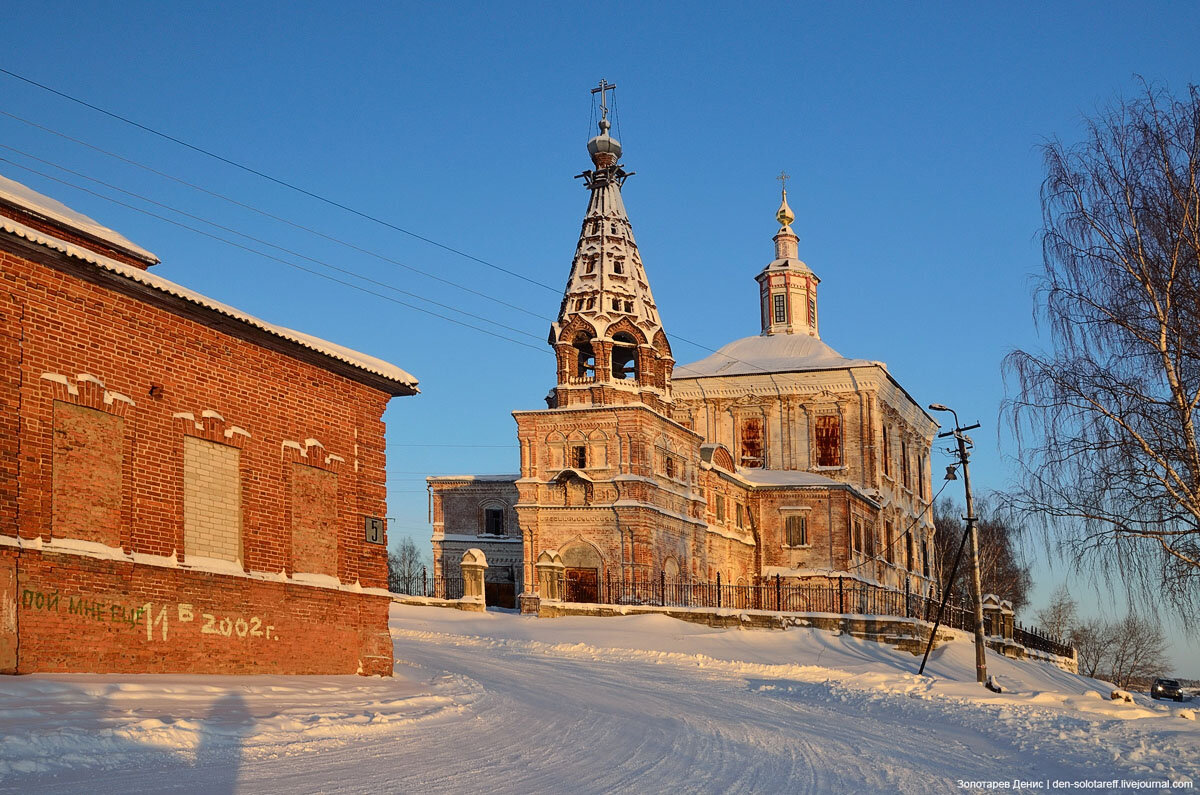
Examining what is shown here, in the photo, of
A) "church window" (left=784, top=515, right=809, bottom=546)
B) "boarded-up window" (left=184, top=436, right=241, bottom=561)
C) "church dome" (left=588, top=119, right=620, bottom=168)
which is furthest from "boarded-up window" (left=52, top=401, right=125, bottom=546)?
"church window" (left=784, top=515, right=809, bottom=546)

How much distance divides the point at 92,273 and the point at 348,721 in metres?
5.80

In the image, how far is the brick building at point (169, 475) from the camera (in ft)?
42.1

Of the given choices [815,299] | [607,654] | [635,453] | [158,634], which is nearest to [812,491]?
[635,453]

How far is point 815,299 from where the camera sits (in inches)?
2376

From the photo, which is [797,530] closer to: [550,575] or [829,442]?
[829,442]

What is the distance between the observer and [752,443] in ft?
176

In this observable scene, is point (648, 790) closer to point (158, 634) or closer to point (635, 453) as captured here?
point (158, 634)

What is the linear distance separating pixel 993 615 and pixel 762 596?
9.30 m

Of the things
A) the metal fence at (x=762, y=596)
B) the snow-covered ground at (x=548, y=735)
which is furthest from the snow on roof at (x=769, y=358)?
the snow-covered ground at (x=548, y=735)

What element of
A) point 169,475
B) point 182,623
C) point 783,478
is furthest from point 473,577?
point 169,475

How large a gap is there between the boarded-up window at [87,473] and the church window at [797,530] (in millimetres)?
37145

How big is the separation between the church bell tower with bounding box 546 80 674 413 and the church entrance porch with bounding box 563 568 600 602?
220 inches

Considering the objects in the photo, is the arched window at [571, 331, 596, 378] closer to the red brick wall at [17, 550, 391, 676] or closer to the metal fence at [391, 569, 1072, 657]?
the metal fence at [391, 569, 1072, 657]

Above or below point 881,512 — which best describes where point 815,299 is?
above
